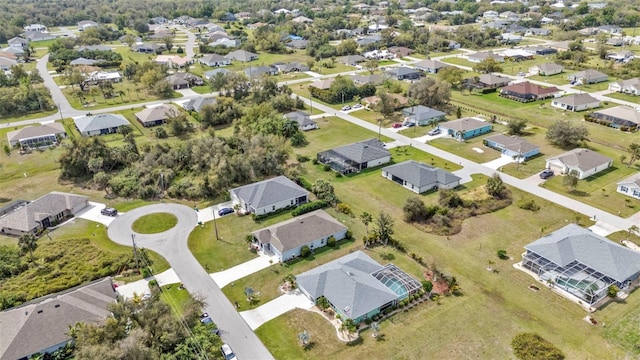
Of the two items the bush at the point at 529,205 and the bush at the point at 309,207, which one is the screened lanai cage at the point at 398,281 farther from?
the bush at the point at 529,205

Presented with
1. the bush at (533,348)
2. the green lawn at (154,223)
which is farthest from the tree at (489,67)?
the green lawn at (154,223)

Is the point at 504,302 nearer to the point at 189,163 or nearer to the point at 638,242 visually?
the point at 638,242

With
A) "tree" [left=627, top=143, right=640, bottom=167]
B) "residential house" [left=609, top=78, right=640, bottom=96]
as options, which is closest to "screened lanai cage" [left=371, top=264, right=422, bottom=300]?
"tree" [left=627, top=143, right=640, bottom=167]

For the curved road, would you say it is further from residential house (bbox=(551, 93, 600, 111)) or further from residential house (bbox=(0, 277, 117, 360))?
residential house (bbox=(551, 93, 600, 111))

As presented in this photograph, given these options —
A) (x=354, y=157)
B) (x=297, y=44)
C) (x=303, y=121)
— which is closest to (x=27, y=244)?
(x=354, y=157)

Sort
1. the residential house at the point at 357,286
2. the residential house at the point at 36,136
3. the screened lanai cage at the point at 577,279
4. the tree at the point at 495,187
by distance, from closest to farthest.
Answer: the residential house at the point at 357,286 < the screened lanai cage at the point at 577,279 < the tree at the point at 495,187 < the residential house at the point at 36,136

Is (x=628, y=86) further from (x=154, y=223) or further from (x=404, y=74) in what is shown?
(x=154, y=223)
